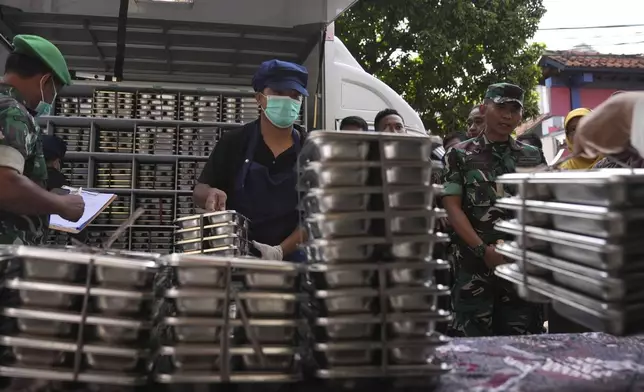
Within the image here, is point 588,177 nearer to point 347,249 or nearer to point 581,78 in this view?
point 347,249

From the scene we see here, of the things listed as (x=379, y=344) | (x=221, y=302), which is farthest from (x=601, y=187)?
(x=221, y=302)

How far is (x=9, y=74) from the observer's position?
8.23 feet

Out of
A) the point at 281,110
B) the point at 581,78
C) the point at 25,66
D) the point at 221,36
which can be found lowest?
the point at 281,110

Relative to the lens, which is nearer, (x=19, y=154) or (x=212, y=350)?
(x=212, y=350)

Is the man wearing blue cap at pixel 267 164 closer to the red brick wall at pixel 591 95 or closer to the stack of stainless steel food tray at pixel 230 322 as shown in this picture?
the stack of stainless steel food tray at pixel 230 322

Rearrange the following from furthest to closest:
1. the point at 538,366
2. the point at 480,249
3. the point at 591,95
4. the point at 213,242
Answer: the point at 591,95, the point at 480,249, the point at 213,242, the point at 538,366

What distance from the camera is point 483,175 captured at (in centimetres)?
304

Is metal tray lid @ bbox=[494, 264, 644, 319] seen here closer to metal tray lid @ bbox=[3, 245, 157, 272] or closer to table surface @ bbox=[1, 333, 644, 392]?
table surface @ bbox=[1, 333, 644, 392]

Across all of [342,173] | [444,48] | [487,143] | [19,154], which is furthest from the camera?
[444,48]

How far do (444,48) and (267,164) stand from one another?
377 inches

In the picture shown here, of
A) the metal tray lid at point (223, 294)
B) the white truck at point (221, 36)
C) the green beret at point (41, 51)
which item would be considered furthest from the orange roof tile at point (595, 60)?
the metal tray lid at point (223, 294)

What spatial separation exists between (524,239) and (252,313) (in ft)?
2.40

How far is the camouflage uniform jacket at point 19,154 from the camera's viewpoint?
2020mm

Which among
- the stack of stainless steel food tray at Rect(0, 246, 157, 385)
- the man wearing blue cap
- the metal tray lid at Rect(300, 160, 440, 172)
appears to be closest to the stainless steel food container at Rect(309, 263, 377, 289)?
the metal tray lid at Rect(300, 160, 440, 172)
